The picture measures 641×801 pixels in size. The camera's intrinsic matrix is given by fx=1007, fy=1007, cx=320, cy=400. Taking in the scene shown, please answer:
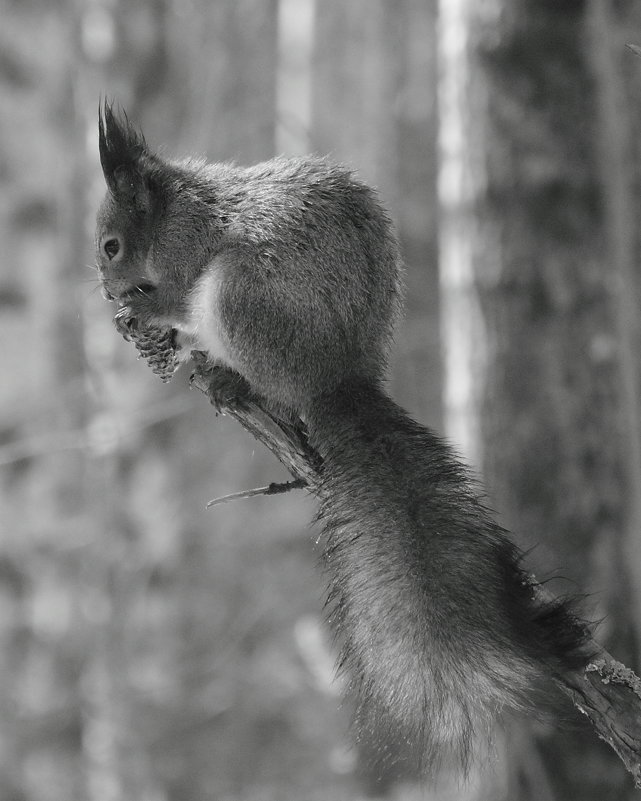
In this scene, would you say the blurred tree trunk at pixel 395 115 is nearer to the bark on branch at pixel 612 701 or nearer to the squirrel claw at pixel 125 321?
the squirrel claw at pixel 125 321

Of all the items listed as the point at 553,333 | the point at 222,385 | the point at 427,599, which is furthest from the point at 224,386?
the point at 553,333

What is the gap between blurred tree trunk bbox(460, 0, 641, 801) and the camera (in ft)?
9.86

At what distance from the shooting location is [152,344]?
2834 millimetres

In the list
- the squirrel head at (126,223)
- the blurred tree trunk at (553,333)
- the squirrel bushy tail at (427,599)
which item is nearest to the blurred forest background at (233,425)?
the blurred tree trunk at (553,333)

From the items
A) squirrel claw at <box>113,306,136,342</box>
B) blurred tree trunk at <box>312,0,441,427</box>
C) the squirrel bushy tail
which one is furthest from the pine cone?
blurred tree trunk at <box>312,0,441,427</box>

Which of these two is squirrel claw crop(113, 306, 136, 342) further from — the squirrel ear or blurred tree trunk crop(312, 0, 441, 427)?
blurred tree trunk crop(312, 0, 441, 427)

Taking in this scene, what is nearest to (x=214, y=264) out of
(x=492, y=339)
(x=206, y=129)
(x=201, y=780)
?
(x=492, y=339)

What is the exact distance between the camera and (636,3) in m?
3.18

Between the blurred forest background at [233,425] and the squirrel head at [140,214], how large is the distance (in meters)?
0.96

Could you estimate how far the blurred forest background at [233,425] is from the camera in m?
3.08

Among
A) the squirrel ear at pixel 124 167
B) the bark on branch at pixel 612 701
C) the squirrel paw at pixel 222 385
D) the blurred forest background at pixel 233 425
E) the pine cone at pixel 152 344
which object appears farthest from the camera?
the blurred forest background at pixel 233 425

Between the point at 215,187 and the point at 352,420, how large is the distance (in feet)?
3.42

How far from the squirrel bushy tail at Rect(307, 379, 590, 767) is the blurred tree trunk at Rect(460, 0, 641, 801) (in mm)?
992

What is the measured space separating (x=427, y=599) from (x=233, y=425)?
565 cm
